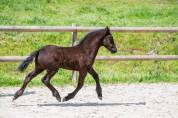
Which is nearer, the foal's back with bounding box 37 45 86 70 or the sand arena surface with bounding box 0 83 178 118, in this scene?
the sand arena surface with bounding box 0 83 178 118

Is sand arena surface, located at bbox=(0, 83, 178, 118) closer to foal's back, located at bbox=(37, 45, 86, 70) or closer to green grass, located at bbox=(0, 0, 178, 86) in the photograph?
foal's back, located at bbox=(37, 45, 86, 70)

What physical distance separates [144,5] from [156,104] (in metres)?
16.9

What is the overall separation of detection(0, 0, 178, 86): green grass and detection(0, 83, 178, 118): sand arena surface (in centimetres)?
104

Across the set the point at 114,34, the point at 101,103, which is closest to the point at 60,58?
the point at 101,103

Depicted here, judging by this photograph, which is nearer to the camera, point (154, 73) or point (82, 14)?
point (154, 73)

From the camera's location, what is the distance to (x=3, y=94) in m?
11.0

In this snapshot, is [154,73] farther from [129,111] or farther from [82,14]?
[82,14]

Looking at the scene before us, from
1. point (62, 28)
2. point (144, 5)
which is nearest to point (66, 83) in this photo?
point (62, 28)

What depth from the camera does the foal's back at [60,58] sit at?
9531 millimetres

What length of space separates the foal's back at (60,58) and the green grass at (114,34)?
2765mm

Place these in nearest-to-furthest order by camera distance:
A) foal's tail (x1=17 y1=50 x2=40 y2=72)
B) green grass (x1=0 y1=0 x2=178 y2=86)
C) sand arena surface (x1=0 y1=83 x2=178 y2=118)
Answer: sand arena surface (x1=0 y1=83 x2=178 y2=118) → foal's tail (x1=17 y1=50 x2=40 y2=72) → green grass (x1=0 y1=0 x2=178 y2=86)

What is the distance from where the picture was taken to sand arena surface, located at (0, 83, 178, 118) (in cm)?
919

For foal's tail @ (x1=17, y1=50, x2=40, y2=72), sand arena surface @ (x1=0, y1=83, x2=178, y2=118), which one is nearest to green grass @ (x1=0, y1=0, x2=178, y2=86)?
sand arena surface @ (x1=0, y1=83, x2=178, y2=118)

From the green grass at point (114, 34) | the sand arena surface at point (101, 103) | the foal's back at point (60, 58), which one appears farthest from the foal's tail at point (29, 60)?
the green grass at point (114, 34)
